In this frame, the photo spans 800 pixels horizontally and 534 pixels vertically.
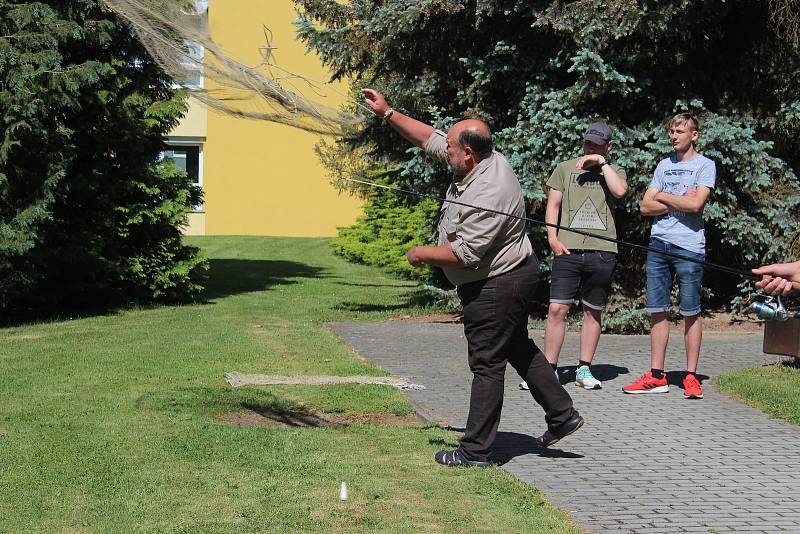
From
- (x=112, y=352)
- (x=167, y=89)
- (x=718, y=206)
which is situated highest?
(x=167, y=89)

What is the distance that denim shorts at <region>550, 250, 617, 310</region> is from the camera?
8445 millimetres

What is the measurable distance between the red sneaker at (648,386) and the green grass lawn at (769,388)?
596mm

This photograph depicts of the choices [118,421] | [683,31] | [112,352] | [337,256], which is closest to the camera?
[118,421]

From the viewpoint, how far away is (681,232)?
8.24 meters

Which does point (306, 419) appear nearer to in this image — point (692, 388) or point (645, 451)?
point (645, 451)

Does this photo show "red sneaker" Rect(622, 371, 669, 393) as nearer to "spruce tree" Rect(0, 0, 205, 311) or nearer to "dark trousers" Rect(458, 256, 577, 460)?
"dark trousers" Rect(458, 256, 577, 460)

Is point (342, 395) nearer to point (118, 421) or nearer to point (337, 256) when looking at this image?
point (118, 421)

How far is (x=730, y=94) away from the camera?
1267 cm

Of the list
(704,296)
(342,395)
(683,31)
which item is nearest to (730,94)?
(683,31)

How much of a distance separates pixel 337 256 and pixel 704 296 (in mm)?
15389

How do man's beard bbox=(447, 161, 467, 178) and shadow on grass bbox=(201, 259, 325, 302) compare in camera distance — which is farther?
shadow on grass bbox=(201, 259, 325, 302)

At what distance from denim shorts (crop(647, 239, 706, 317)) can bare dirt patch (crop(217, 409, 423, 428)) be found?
233 cm

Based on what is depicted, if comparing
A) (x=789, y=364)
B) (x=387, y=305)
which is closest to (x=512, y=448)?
(x=789, y=364)

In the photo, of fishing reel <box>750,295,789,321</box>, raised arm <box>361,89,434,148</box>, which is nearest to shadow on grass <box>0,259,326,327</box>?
raised arm <box>361,89,434,148</box>
